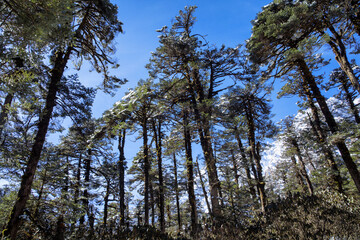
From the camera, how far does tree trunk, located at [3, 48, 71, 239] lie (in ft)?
15.4

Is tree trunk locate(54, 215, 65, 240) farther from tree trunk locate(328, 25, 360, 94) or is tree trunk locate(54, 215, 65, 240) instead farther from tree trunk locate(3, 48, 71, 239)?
tree trunk locate(328, 25, 360, 94)

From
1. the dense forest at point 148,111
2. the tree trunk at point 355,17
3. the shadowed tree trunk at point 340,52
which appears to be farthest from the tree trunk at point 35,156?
the tree trunk at point 355,17

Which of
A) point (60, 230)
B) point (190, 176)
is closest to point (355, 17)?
point (190, 176)

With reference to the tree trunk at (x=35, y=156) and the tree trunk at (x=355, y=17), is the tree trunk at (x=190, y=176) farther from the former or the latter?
the tree trunk at (x=355, y=17)

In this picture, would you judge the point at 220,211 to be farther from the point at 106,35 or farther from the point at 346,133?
the point at 106,35

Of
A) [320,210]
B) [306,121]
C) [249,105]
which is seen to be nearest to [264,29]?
[249,105]

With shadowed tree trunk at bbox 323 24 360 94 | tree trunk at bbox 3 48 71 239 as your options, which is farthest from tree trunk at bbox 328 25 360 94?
tree trunk at bbox 3 48 71 239

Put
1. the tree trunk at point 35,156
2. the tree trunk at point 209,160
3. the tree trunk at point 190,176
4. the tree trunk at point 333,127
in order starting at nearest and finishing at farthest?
the tree trunk at point 35,156 → the tree trunk at point 209,160 → the tree trunk at point 333,127 → the tree trunk at point 190,176

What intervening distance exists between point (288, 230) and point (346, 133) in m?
5.23

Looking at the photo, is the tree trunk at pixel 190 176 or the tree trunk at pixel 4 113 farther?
the tree trunk at pixel 190 176

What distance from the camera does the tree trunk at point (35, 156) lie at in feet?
15.4

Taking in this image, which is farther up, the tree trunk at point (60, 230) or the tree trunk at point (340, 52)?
the tree trunk at point (340, 52)

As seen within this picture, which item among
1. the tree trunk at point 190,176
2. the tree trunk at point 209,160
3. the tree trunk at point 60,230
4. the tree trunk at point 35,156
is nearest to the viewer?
the tree trunk at point 35,156

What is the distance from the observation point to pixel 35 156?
18.0ft
